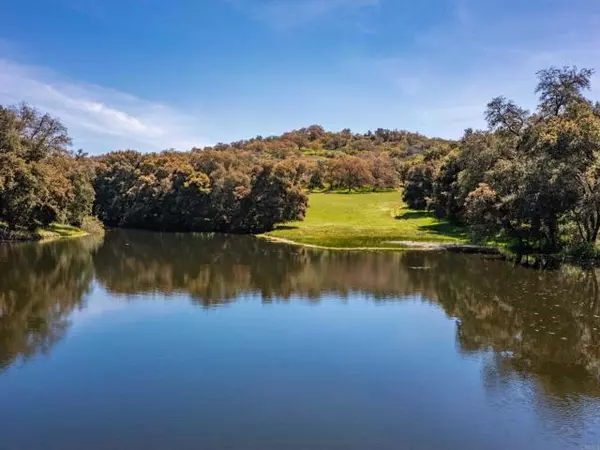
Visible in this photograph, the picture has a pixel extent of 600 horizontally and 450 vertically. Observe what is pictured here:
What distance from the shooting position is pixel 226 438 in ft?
41.5

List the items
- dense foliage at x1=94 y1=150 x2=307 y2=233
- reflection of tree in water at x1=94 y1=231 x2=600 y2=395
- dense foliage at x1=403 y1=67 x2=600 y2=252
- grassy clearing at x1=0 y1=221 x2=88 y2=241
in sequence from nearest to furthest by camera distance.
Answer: reflection of tree in water at x1=94 y1=231 x2=600 y2=395
dense foliage at x1=403 y1=67 x2=600 y2=252
grassy clearing at x1=0 y1=221 x2=88 y2=241
dense foliage at x1=94 y1=150 x2=307 y2=233

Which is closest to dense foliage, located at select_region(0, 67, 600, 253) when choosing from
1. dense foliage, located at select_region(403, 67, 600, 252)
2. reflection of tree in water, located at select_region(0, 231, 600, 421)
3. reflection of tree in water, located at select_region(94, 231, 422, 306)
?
dense foliage, located at select_region(403, 67, 600, 252)

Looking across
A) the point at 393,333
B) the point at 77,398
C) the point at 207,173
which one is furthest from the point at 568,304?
the point at 207,173

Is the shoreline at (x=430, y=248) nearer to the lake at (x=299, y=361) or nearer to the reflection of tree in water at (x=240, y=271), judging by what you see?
the reflection of tree in water at (x=240, y=271)

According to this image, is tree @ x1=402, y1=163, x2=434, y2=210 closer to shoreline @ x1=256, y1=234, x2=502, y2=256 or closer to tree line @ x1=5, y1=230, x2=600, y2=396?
shoreline @ x1=256, y1=234, x2=502, y2=256

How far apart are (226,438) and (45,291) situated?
22486 mm

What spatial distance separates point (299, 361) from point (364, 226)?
51.9m

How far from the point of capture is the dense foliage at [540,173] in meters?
41.6

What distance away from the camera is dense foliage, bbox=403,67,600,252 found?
41.6 meters

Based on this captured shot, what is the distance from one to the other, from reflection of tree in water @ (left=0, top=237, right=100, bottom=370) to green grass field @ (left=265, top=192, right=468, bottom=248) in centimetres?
2646

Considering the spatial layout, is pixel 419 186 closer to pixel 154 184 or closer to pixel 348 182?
pixel 348 182

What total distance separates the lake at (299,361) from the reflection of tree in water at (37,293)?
0.17 meters

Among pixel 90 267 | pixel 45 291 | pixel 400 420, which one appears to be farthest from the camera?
pixel 90 267

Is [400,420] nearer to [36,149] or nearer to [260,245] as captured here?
[260,245]
